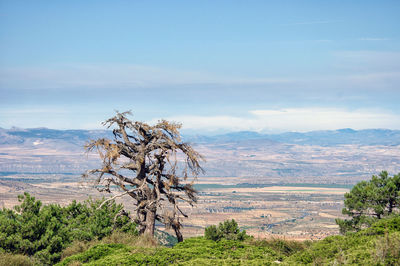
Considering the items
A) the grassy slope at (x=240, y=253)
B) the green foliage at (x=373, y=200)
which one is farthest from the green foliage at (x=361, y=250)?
the green foliage at (x=373, y=200)

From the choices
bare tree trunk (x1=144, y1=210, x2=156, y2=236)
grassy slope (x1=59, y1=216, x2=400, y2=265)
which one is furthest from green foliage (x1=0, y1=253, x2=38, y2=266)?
bare tree trunk (x1=144, y1=210, x2=156, y2=236)

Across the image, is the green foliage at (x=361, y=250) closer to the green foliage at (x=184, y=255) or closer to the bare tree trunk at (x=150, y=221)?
the green foliage at (x=184, y=255)

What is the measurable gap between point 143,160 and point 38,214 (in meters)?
7.87

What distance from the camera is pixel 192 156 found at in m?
25.9

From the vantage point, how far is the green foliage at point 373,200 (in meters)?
32.1

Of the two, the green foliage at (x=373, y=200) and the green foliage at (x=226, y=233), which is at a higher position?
the green foliage at (x=373, y=200)

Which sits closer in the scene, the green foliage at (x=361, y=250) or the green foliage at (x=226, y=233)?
the green foliage at (x=361, y=250)

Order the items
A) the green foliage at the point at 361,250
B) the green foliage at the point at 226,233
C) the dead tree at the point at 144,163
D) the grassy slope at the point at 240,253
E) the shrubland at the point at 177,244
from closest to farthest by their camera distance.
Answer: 1. the green foliage at the point at 361,250
2. the grassy slope at the point at 240,253
3. the shrubland at the point at 177,244
4. the dead tree at the point at 144,163
5. the green foliage at the point at 226,233

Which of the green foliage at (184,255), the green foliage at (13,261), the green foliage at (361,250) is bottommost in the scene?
the green foliage at (13,261)

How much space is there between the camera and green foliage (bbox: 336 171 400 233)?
105ft

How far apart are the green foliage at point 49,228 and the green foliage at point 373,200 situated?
1688cm

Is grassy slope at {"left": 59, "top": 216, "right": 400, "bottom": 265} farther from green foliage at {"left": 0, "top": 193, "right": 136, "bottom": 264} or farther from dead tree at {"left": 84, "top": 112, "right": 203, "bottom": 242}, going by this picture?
green foliage at {"left": 0, "top": 193, "right": 136, "bottom": 264}

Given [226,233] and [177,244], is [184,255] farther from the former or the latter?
[226,233]

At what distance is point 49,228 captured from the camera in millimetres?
26172
